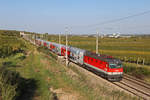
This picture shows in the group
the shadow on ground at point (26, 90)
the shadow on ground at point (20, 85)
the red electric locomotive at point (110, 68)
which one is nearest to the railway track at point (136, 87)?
the red electric locomotive at point (110, 68)

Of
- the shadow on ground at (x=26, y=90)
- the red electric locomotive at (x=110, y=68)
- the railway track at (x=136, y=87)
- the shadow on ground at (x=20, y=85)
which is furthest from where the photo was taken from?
the red electric locomotive at (x=110, y=68)

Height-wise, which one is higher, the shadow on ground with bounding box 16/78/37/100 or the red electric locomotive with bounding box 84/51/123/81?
the red electric locomotive with bounding box 84/51/123/81

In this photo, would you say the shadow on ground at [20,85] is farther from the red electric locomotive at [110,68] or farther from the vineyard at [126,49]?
the vineyard at [126,49]

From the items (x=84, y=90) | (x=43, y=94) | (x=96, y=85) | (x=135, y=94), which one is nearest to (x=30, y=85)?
(x=43, y=94)

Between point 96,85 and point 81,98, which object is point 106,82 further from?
point 81,98

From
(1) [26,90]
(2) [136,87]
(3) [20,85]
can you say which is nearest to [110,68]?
(2) [136,87]

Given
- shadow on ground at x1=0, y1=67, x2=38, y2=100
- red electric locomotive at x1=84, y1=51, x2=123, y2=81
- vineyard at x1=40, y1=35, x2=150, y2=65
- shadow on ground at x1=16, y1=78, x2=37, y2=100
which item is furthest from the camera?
vineyard at x1=40, y1=35, x2=150, y2=65

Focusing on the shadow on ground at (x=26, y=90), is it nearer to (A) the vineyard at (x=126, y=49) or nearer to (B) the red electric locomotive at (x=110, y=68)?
(B) the red electric locomotive at (x=110, y=68)

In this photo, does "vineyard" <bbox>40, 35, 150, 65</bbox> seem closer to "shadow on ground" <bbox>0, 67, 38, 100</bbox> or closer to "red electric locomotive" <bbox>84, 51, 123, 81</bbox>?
"red electric locomotive" <bbox>84, 51, 123, 81</bbox>

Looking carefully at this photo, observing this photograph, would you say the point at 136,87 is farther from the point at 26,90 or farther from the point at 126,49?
the point at 126,49

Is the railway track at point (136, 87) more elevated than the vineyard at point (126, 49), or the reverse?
the vineyard at point (126, 49)

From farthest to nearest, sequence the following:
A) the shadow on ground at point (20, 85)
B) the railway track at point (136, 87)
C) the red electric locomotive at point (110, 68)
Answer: the red electric locomotive at point (110, 68), the railway track at point (136, 87), the shadow on ground at point (20, 85)

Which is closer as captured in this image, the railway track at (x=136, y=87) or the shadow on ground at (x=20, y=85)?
the shadow on ground at (x=20, y=85)

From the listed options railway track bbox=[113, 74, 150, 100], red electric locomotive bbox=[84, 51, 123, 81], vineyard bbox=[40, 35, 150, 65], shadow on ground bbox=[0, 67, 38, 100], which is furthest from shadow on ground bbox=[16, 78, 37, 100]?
vineyard bbox=[40, 35, 150, 65]
